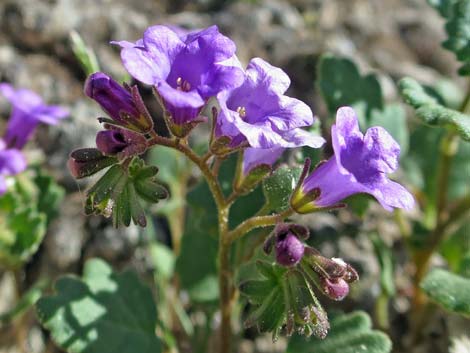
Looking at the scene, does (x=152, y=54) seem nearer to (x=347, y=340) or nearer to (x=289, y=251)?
(x=289, y=251)

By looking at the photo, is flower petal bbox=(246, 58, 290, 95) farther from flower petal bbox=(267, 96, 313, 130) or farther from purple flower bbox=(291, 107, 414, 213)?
purple flower bbox=(291, 107, 414, 213)

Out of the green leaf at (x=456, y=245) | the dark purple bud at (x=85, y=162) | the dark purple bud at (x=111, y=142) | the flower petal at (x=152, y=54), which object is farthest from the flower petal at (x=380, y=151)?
the green leaf at (x=456, y=245)

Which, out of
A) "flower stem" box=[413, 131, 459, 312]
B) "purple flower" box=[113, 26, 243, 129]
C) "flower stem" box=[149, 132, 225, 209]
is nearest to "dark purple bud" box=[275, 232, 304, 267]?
"flower stem" box=[149, 132, 225, 209]

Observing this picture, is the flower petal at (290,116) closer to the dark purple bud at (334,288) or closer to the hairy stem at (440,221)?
the dark purple bud at (334,288)

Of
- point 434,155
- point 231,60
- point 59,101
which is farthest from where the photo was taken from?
point 59,101

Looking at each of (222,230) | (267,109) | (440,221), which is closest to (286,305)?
(222,230)

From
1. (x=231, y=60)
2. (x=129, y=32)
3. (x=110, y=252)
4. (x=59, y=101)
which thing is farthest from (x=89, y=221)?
(x=231, y=60)

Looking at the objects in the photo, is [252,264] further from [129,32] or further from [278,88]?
[129,32]
